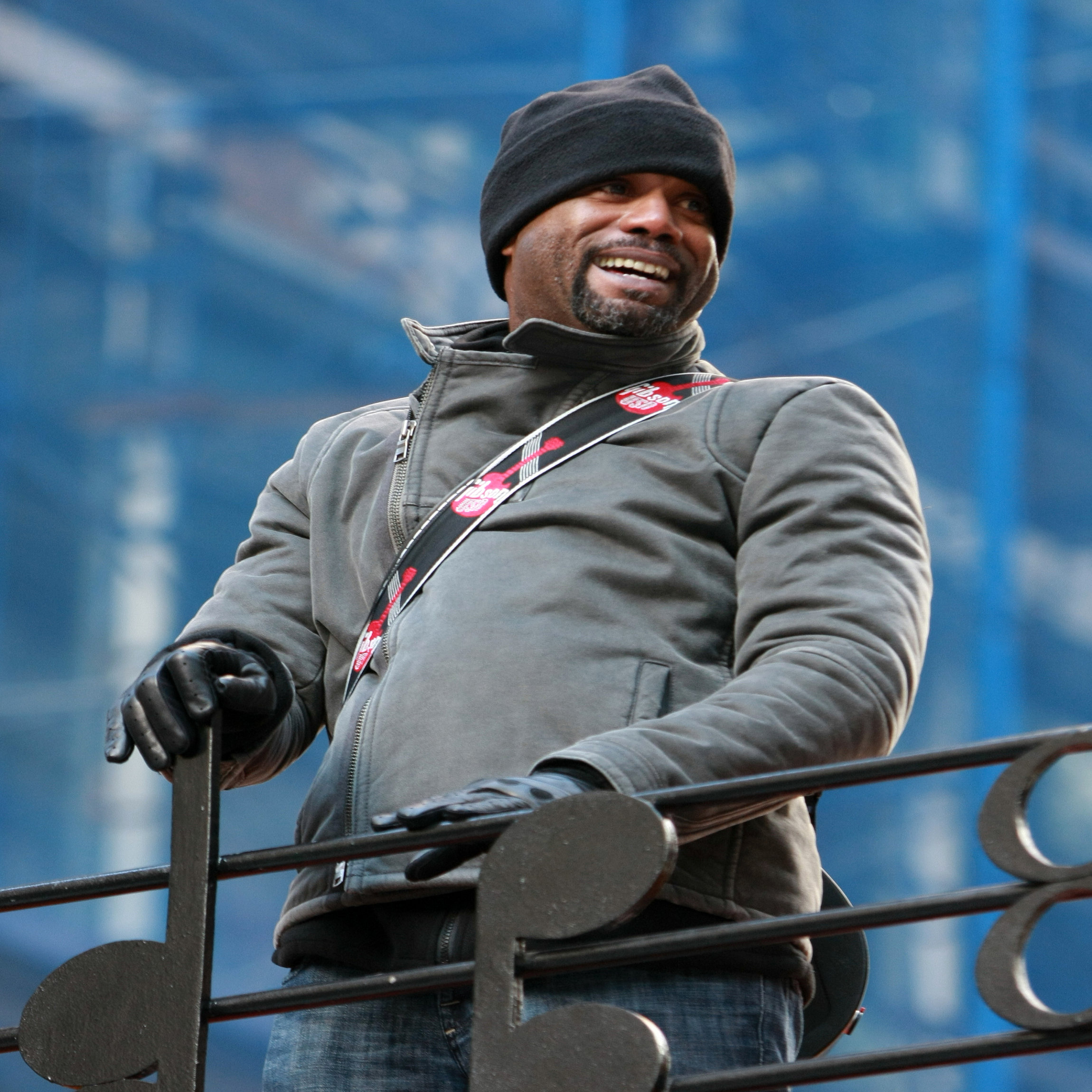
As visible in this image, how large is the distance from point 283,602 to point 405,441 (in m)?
0.21

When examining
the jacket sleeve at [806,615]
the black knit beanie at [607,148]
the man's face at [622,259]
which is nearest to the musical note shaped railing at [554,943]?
the jacket sleeve at [806,615]

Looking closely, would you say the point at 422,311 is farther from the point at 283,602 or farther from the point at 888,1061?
the point at 888,1061

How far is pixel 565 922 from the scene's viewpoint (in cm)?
127

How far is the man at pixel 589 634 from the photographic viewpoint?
1521 millimetres

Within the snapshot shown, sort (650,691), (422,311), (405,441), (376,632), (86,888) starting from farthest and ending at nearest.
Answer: (422,311) < (405,441) < (376,632) < (650,691) < (86,888)

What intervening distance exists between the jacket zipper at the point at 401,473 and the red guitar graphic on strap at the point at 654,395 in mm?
196

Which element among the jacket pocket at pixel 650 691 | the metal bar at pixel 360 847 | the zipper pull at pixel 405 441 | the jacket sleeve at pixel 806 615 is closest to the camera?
the metal bar at pixel 360 847

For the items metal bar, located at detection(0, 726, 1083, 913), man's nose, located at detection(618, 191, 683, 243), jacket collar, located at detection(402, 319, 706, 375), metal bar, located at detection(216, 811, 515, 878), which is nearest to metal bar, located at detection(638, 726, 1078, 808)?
metal bar, located at detection(0, 726, 1083, 913)

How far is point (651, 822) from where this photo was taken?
1249 mm

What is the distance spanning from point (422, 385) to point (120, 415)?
164 inches

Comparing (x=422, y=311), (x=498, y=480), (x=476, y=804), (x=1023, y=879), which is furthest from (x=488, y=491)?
(x=422, y=311)

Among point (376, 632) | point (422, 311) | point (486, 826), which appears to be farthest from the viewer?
point (422, 311)

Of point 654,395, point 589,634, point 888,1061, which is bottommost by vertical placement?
point 888,1061

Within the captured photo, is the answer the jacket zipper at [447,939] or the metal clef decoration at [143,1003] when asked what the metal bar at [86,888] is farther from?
the jacket zipper at [447,939]
